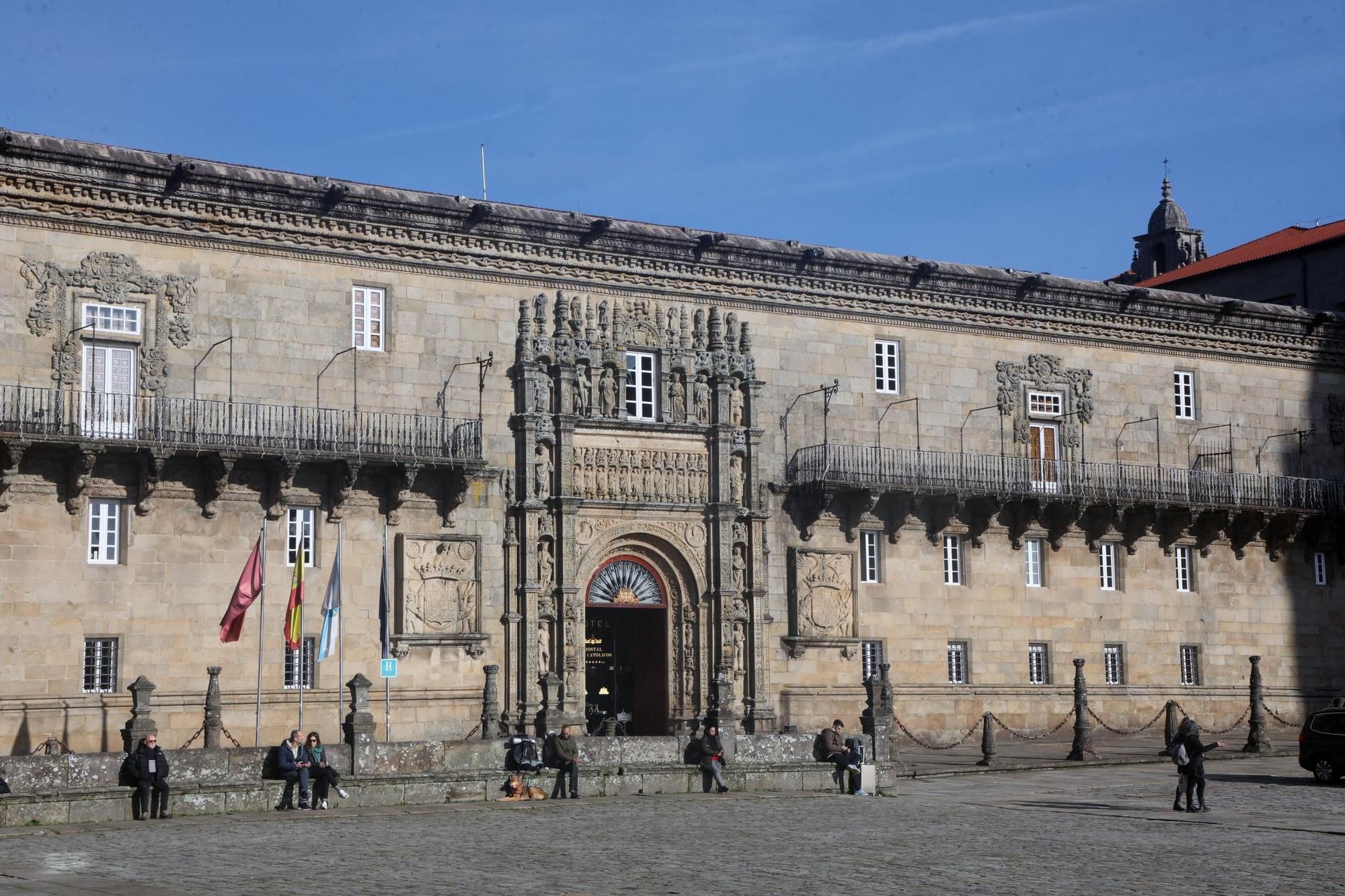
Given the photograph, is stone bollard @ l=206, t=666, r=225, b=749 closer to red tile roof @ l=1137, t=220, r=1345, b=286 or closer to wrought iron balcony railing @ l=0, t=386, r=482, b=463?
wrought iron balcony railing @ l=0, t=386, r=482, b=463

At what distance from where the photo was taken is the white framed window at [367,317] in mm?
36938

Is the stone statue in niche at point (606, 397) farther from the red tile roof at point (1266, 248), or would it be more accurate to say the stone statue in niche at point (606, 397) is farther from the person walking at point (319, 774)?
the red tile roof at point (1266, 248)

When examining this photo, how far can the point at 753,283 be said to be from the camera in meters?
41.6

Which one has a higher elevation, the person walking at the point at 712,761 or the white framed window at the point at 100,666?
the white framed window at the point at 100,666

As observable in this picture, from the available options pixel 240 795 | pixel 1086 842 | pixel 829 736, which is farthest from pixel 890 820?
pixel 240 795

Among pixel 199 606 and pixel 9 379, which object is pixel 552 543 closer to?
pixel 199 606

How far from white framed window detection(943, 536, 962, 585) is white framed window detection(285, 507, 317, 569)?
15875 millimetres

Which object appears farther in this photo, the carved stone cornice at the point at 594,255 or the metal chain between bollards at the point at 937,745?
the metal chain between bollards at the point at 937,745

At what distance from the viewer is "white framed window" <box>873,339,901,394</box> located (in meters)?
→ 43.0

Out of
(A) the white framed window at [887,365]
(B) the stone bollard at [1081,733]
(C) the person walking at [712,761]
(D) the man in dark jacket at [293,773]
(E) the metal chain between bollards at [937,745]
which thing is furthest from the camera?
(A) the white framed window at [887,365]

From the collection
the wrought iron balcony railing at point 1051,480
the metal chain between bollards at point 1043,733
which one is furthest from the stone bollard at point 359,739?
the metal chain between bollards at point 1043,733

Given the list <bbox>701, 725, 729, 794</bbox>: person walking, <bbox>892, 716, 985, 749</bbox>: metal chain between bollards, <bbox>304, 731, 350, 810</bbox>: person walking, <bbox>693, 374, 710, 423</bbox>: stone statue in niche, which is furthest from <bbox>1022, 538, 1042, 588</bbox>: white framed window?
<bbox>304, 731, 350, 810</bbox>: person walking

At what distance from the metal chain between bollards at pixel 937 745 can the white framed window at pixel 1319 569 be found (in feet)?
41.5

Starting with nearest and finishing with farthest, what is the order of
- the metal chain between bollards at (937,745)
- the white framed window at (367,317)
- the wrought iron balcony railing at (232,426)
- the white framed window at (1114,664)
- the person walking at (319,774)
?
the person walking at (319,774) → the wrought iron balcony railing at (232,426) → the white framed window at (367,317) → the metal chain between bollards at (937,745) → the white framed window at (1114,664)
